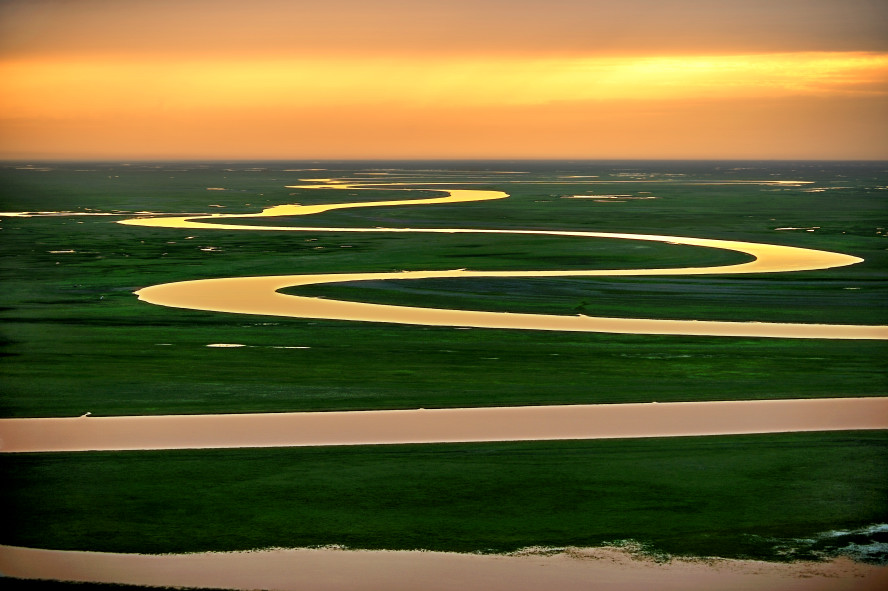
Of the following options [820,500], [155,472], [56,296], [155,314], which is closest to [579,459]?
[820,500]

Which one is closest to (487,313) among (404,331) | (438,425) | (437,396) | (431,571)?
(404,331)

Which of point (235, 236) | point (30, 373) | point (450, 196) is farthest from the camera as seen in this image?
point (450, 196)

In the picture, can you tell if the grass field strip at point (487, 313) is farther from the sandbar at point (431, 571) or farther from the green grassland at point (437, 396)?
the sandbar at point (431, 571)

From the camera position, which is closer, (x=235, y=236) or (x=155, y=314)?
(x=155, y=314)

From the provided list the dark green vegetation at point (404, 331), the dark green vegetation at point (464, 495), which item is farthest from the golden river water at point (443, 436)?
the dark green vegetation at point (404, 331)

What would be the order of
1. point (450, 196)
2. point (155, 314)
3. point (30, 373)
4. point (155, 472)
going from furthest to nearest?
point (450, 196)
point (155, 314)
point (30, 373)
point (155, 472)

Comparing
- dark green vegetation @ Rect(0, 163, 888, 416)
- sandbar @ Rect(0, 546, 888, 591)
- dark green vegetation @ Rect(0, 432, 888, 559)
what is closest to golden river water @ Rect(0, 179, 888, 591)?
sandbar @ Rect(0, 546, 888, 591)

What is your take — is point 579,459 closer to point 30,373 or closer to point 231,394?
point 231,394
